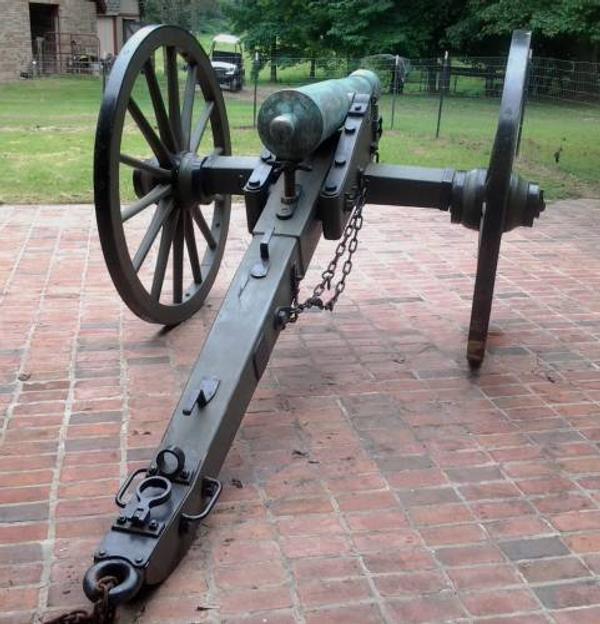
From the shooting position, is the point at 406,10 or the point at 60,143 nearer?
the point at 60,143

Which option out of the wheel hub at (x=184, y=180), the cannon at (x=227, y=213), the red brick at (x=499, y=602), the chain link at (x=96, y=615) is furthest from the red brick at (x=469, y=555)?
the wheel hub at (x=184, y=180)

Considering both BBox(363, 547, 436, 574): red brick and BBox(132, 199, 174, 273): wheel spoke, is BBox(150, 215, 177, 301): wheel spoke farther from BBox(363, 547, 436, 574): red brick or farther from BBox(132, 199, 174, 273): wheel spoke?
BBox(363, 547, 436, 574): red brick

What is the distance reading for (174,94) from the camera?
4.02m

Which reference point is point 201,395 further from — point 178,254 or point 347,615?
point 178,254

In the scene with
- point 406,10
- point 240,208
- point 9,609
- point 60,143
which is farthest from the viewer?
point 406,10

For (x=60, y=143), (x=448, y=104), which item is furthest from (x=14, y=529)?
(x=448, y=104)

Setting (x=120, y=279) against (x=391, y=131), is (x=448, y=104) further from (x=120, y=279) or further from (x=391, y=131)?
(x=120, y=279)

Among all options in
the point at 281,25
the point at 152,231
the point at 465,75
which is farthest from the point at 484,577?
the point at 281,25

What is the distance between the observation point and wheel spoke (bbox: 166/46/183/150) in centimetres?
398

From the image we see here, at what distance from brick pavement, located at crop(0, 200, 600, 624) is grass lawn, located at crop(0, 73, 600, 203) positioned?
3.78 metres

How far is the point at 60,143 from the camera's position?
1192 centimetres

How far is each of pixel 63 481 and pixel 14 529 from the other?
0.30 m

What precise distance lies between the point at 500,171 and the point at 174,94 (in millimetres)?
1662

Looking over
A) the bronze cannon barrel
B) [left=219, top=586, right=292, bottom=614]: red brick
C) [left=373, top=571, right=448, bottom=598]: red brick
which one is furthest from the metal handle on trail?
the bronze cannon barrel
